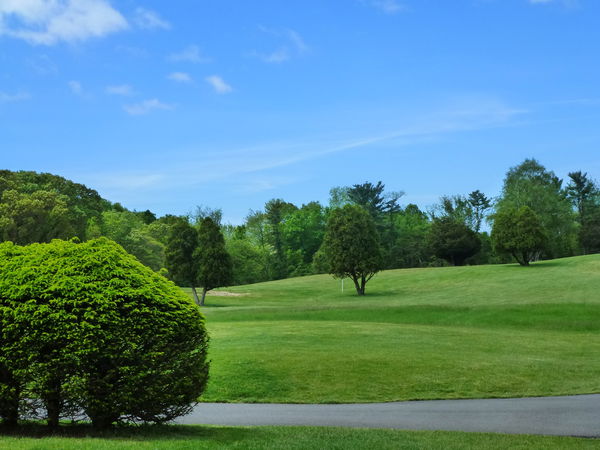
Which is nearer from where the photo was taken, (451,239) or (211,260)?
(211,260)

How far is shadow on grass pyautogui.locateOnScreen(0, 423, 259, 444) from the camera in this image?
9250mm

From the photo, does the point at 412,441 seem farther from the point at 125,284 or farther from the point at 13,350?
the point at 13,350

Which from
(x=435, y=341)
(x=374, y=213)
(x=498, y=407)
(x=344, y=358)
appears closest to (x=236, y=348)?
(x=344, y=358)

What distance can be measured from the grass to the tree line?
45.7 m

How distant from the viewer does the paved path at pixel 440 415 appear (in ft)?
37.9

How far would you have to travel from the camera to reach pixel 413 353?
20703 mm

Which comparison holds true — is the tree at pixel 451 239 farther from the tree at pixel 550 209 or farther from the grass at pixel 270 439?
the grass at pixel 270 439

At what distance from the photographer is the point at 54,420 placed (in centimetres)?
970

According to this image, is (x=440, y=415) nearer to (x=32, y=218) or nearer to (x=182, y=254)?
(x=182, y=254)

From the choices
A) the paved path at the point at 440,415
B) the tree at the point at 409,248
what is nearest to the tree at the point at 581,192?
the tree at the point at 409,248

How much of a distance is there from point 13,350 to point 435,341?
18617mm

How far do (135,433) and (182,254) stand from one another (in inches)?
1851

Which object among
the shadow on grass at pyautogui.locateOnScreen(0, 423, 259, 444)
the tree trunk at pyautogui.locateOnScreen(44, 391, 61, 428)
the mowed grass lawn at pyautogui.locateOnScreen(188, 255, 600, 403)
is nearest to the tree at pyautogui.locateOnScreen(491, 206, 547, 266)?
the mowed grass lawn at pyautogui.locateOnScreen(188, 255, 600, 403)

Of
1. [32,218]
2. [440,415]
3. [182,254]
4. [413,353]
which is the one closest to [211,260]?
[182,254]
